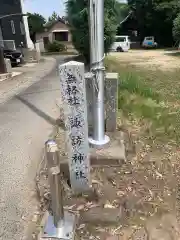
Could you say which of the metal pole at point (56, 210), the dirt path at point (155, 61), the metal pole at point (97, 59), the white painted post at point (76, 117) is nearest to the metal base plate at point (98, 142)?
the metal pole at point (97, 59)

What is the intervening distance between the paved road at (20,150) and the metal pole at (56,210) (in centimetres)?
32

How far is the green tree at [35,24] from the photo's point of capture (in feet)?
116

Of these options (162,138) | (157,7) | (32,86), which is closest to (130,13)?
(157,7)

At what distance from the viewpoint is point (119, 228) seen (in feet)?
8.29

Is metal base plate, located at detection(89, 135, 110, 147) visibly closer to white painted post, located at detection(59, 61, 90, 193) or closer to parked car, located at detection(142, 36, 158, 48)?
white painted post, located at detection(59, 61, 90, 193)

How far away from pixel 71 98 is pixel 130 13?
3417 cm

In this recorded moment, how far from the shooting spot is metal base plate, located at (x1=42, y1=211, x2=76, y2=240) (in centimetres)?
241

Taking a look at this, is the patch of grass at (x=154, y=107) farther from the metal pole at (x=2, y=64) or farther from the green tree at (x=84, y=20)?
the metal pole at (x=2, y=64)

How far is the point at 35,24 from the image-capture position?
36156mm

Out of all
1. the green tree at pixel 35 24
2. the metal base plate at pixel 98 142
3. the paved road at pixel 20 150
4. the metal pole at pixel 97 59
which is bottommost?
the paved road at pixel 20 150

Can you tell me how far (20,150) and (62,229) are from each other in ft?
6.58

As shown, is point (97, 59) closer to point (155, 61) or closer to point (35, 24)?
point (155, 61)

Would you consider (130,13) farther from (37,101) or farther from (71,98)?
(71,98)

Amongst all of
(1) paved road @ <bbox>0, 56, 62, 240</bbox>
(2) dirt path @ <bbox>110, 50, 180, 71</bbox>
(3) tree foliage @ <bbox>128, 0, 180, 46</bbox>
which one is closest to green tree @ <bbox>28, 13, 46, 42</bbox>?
(3) tree foliage @ <bbox>128, 0, 180, 46</bbox>
